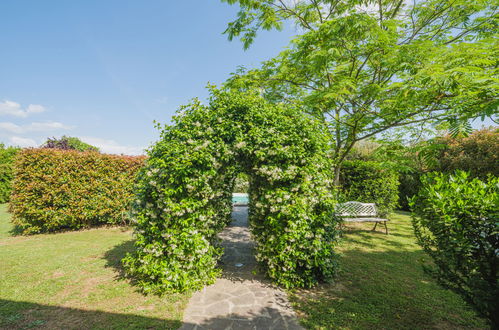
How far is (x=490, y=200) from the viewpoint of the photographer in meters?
2.43

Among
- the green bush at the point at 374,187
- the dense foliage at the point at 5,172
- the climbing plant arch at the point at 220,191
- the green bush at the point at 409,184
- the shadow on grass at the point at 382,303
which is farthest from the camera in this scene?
the green bush at the point at 409,184

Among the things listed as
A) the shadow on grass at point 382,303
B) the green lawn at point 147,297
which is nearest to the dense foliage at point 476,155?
the shadow on grass at point 382,303

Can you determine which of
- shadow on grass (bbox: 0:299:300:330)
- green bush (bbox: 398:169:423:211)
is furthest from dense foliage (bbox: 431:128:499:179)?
shadow on grass (bbox: 0:299:300:330)

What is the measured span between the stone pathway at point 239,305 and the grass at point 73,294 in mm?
344

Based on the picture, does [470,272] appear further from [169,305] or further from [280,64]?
[280,64]

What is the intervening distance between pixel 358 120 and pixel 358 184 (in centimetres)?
561

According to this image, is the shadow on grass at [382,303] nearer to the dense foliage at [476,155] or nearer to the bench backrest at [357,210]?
the bench backrest at [357,210]

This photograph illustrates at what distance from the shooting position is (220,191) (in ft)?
15.4

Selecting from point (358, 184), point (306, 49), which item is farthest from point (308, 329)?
point (358, 184)

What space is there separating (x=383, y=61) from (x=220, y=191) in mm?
4978

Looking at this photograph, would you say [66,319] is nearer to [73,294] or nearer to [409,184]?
[73,294]

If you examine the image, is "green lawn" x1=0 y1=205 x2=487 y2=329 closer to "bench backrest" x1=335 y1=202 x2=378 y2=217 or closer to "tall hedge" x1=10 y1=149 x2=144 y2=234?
"tall hedge" x1=10 y1=149 x2=144 y2=234

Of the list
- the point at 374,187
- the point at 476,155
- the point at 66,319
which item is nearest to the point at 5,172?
the point at 66,319

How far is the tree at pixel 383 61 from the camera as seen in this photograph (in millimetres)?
3531
